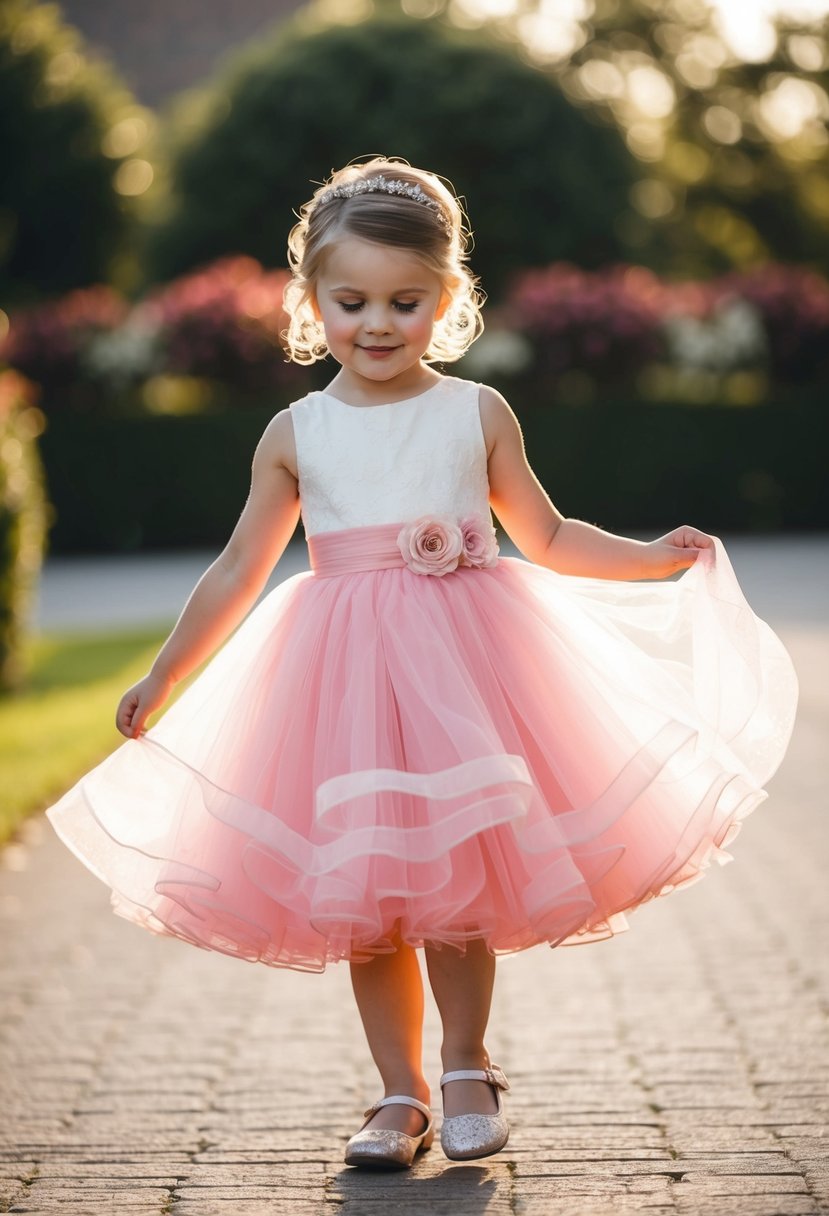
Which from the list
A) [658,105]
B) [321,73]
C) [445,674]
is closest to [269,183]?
[321,73]

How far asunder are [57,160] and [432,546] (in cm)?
2796

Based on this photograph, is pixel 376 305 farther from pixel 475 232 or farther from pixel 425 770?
pixel 475 232

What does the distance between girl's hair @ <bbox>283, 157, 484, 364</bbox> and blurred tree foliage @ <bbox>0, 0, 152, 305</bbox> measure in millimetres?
27513

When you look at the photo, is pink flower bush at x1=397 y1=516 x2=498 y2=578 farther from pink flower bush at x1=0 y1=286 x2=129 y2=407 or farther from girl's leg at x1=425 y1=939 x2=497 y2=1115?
pink flower bush at x1=0 y1=286 x2=129 y2=407

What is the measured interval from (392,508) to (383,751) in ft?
1.59

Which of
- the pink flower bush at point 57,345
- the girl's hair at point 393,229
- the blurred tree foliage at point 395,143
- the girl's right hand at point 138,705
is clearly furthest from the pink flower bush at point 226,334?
the girl's right hand at point 138,705

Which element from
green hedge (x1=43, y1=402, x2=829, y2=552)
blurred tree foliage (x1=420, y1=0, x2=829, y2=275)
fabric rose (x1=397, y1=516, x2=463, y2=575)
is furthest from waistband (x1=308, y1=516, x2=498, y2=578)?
blurred tree foliage (x1=420, y1=0, x2=829, y2=275)

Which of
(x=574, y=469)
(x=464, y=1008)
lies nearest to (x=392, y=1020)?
(x=464, y=1008)

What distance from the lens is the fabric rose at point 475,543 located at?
119 inches

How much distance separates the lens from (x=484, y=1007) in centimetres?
297

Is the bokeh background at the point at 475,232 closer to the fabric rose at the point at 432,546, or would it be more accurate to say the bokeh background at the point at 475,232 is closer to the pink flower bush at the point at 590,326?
the pink flower bush at the point at 590,326

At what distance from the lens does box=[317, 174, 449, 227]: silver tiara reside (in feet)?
9.95

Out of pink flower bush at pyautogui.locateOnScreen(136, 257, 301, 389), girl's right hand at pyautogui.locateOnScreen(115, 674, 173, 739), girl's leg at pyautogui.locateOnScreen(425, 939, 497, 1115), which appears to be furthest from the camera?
pink flower bush at pyautogui.locateOnScreen(136, 257, 301, 389)

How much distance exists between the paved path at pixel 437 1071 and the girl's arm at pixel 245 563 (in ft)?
2.66
